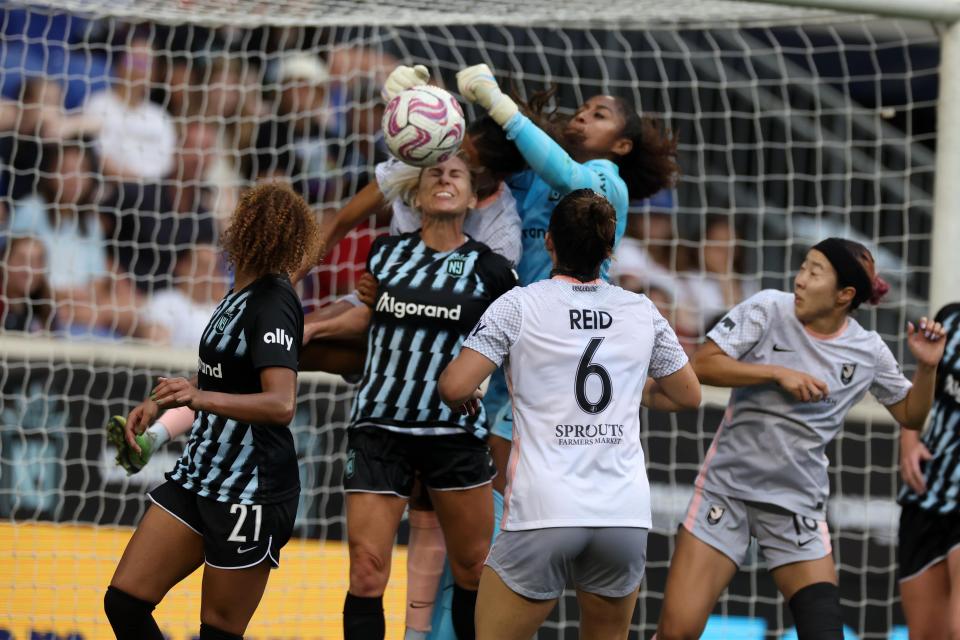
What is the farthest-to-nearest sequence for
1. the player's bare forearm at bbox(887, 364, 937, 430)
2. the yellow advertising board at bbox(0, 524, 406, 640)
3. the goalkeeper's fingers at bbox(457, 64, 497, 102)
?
1. the yellow advertising board at bbox(0, 524, 406, 640)
2. the player's bare forearm at bbox(887, 364, 937, 430)
3. the goalkeeper's fingers at bbox(457, 64, 497, 102)

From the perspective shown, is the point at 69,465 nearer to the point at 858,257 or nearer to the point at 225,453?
the point at 225,453

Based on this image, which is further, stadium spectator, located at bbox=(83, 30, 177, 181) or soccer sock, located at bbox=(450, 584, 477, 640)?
stadium spectator, located at bbox=(83, 30, 177, 181)

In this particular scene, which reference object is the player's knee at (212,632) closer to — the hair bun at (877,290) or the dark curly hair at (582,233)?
the dark curly hair at (582,233)

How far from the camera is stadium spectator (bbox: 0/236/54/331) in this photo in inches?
328

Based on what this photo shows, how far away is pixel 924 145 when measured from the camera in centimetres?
1008

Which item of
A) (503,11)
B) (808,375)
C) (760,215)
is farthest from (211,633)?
(760,215)

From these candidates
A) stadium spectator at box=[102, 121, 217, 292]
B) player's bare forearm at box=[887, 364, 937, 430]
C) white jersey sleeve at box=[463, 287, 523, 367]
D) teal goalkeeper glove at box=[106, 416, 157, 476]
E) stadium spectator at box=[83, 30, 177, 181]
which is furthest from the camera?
stadium spectator at box=[83, 30, 177, 181]

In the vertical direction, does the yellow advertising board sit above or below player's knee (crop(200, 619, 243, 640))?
below

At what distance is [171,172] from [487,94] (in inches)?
174

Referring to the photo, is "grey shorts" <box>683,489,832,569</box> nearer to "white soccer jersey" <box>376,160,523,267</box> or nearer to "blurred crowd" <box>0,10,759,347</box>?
"white soccer jersey" <box>376,160,523,267</box>

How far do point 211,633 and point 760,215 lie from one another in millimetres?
5833

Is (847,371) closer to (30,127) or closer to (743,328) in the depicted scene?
(743,328)

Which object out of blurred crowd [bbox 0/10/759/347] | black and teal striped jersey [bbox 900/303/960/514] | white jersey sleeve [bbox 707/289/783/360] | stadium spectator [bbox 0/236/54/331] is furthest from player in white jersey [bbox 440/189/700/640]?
stadium spectator [bbox 0/236/54/331]

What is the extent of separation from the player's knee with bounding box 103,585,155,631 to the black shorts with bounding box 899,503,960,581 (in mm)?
3040
